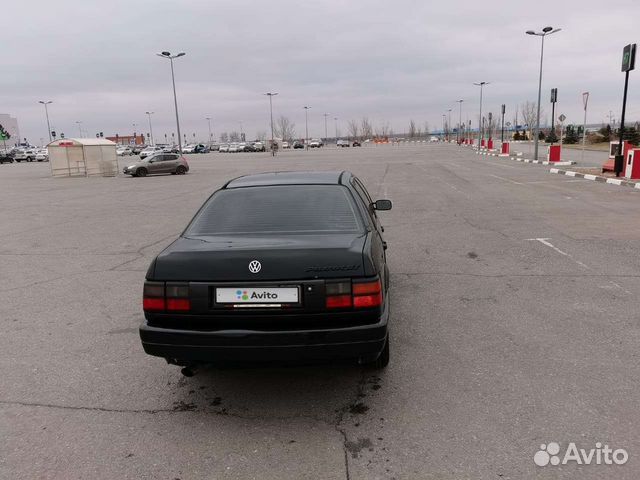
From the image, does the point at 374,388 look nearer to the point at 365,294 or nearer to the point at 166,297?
the point at 365,294

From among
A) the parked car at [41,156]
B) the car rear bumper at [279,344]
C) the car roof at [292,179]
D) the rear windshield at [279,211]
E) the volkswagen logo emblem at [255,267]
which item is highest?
the car roof at [292,179]

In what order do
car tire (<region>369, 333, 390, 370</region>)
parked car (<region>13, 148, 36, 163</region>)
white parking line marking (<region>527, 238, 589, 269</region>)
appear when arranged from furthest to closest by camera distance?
parked car (<region>13, 148, 36, 163</region>)
white parking line marking (<region>527, 238, 589, 269</region>)
car tire (<region>369, 333, 390, 370</region>)

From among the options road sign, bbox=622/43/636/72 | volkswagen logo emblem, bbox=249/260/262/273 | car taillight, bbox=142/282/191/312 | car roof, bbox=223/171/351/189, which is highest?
road sign, bbox=622/43/636/72

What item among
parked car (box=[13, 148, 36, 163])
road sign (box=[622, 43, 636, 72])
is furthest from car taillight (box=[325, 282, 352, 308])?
parked car (box=[13, 148, 36, 163])

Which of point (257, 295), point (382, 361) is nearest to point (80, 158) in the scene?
point (382, 361)

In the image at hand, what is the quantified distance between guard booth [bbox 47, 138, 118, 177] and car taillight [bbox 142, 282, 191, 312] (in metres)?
31.1

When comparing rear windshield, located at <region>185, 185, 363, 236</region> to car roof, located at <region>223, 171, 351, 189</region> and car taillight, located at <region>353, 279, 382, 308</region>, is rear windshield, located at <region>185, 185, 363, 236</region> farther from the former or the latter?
car taillight, located at <region>353, 279, 382, 308</region>

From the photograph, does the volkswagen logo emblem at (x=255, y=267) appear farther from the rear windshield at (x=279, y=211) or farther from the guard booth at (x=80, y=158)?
the guard booth at (x=80, y=158)

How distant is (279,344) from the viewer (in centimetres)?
309

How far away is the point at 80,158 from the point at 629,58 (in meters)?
29.3

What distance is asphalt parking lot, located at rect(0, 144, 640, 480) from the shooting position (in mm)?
2865

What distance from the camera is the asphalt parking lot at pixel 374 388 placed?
9.40ft

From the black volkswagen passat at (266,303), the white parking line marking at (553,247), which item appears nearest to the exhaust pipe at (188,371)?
the black volkswagen passat at (266,303)

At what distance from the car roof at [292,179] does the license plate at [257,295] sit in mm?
1590
